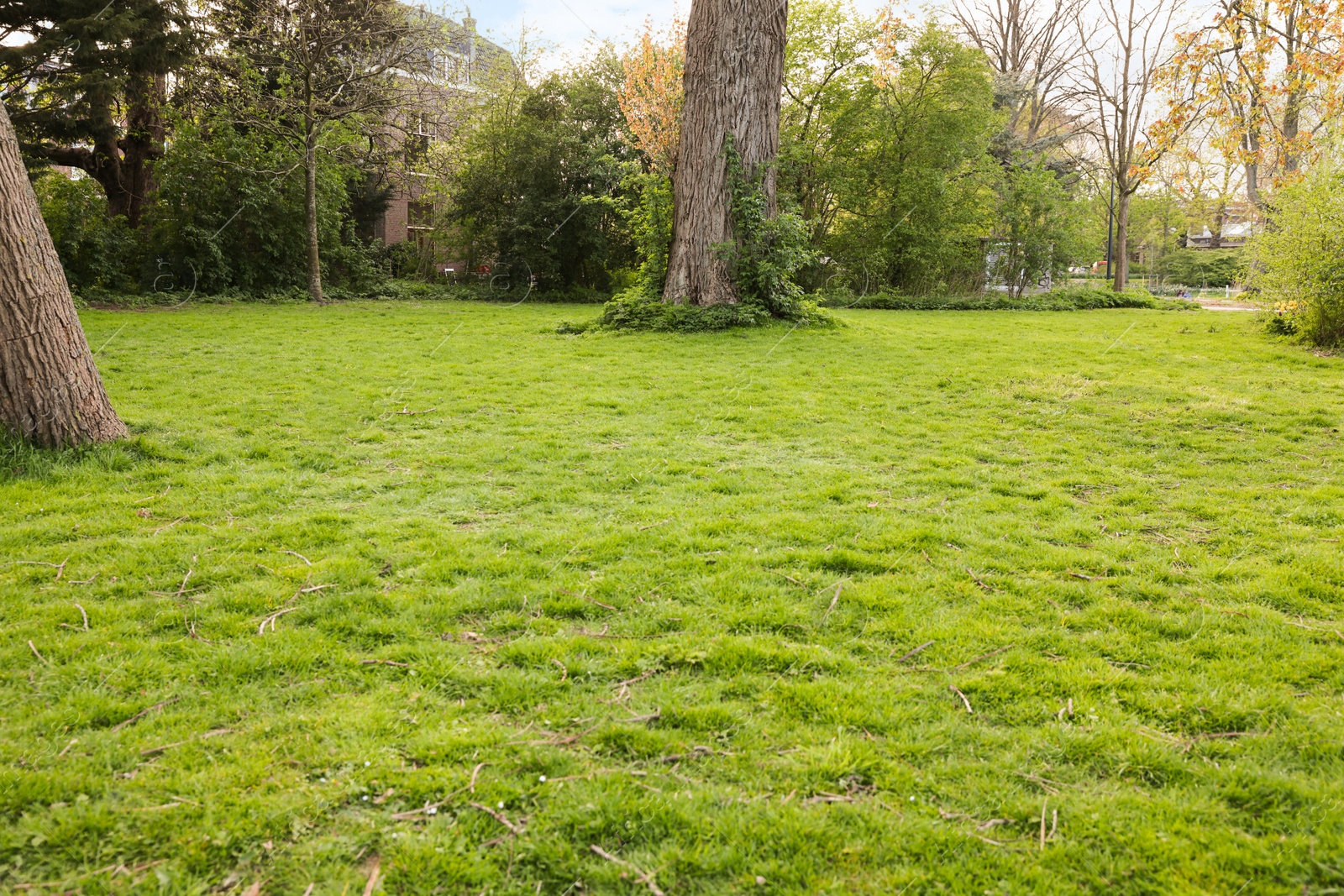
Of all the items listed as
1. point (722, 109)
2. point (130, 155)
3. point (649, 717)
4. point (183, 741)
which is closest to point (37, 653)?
point (183, 741)

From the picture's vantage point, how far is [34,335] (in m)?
5.78

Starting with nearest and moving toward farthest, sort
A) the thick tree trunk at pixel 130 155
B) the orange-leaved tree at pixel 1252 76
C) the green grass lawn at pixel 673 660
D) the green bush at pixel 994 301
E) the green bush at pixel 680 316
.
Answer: the green grass lawn at pixel 673 660
the orange-leaved tree at pixel 1252 76
the green bush at pixel 680 316
the thick tree trunk at pixel 130 155
the green bush at pixel 994 301

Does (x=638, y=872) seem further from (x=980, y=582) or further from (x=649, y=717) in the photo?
(x=980, y=582)

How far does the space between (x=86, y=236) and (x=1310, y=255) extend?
24.6 meters

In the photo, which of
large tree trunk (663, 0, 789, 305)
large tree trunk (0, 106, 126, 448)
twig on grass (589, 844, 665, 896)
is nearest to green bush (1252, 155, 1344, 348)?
large tree trunk (663, 0, 789, 305)

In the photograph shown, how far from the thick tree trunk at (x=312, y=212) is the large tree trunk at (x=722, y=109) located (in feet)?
34.5

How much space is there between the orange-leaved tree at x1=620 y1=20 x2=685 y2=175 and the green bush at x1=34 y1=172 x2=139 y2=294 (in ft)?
41.7

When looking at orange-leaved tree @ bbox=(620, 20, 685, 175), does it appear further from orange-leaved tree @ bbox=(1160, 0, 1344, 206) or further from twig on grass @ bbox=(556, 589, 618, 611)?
twig on grass @ bbox=(556, 589, 618, 611)

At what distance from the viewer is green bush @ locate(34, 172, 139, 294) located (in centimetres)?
1820

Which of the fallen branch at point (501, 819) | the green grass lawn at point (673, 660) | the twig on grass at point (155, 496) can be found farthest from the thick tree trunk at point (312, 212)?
→ the fallen branch at point (501, 819)

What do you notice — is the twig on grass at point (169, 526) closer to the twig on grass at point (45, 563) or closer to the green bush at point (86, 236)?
the twig on grass at point (45, 563)

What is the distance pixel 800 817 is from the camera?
2.38 metres

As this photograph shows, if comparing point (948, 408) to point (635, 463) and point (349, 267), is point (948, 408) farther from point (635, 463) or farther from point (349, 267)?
point (349, 267)

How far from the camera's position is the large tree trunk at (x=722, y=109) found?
43.2 ft
